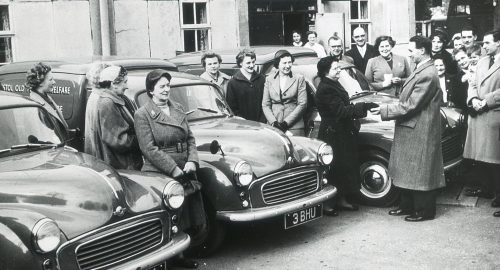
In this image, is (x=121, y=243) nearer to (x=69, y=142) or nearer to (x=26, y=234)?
(x=26, y=234)

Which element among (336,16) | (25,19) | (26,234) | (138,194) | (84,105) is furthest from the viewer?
(336,16)

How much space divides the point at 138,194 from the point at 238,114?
335cm

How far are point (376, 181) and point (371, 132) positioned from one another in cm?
62

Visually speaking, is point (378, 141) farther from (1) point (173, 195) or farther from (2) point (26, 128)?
(2) point (26, 128)

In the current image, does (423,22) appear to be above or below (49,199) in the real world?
above

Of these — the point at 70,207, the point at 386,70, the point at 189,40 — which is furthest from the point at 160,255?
the point at 189,40

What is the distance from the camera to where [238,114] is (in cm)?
800

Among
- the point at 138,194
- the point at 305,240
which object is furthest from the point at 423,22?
the point at 138,194

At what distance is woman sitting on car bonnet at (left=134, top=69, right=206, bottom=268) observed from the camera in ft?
18.0

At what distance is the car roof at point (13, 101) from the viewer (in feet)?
17.0

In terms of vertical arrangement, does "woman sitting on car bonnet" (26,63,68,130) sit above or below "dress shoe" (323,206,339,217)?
above

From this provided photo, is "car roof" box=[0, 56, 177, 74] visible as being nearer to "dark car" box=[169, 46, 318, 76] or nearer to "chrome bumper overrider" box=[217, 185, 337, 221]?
"dark car" box=[169, 46, 318, 76]

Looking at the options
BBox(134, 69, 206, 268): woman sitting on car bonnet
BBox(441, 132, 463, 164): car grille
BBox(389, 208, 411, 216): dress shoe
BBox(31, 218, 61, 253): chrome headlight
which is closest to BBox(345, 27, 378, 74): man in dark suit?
BBox(441, 132, 463, 164): car grille

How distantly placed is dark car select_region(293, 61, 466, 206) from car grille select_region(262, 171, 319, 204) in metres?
1.36
